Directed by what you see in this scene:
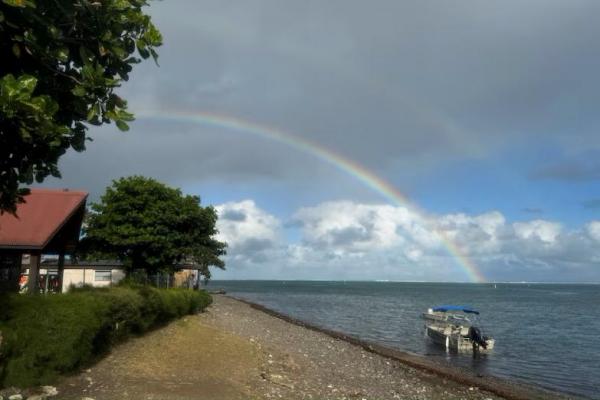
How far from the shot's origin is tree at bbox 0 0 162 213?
5207 millimetres

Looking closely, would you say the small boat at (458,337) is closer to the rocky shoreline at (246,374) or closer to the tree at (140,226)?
the rocky shoreline at (246,374)

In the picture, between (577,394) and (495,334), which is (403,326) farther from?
(577,394)

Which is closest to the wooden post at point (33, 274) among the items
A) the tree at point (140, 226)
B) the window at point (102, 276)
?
the tree at point (140, 226)

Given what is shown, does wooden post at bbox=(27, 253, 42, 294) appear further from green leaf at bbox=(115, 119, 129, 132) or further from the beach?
green leaf at bbox=(115, 119, 129, 132)

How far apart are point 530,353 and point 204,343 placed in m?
25.8

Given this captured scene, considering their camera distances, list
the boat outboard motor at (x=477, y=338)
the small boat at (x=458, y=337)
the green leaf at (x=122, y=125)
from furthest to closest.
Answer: the small boat at (x=458, y=337) < the boat outboard motor at (x=477, y=338) < the green leaf at (x=122, y=125)

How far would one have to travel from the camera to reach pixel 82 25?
5887 millimetres

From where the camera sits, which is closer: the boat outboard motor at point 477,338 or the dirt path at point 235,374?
the dirt path at point 235,374

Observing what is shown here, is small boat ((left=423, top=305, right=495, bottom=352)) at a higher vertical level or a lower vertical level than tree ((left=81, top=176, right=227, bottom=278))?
lower

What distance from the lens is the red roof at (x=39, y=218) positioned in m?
19.8

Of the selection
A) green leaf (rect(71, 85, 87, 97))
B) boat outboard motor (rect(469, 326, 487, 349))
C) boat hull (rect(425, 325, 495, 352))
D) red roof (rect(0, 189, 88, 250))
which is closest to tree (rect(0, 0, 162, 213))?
green leaf (rect(71, 85, 87, 97))

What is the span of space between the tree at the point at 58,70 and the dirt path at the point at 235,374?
6.29m

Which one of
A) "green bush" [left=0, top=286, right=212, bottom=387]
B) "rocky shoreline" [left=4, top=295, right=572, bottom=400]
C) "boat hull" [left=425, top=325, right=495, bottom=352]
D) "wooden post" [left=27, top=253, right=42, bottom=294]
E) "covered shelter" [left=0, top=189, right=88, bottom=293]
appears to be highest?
"covered shelter" [left=0, top=189, right=88, bottom=293]

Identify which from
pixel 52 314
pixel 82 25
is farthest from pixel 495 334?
pixel 82 25
